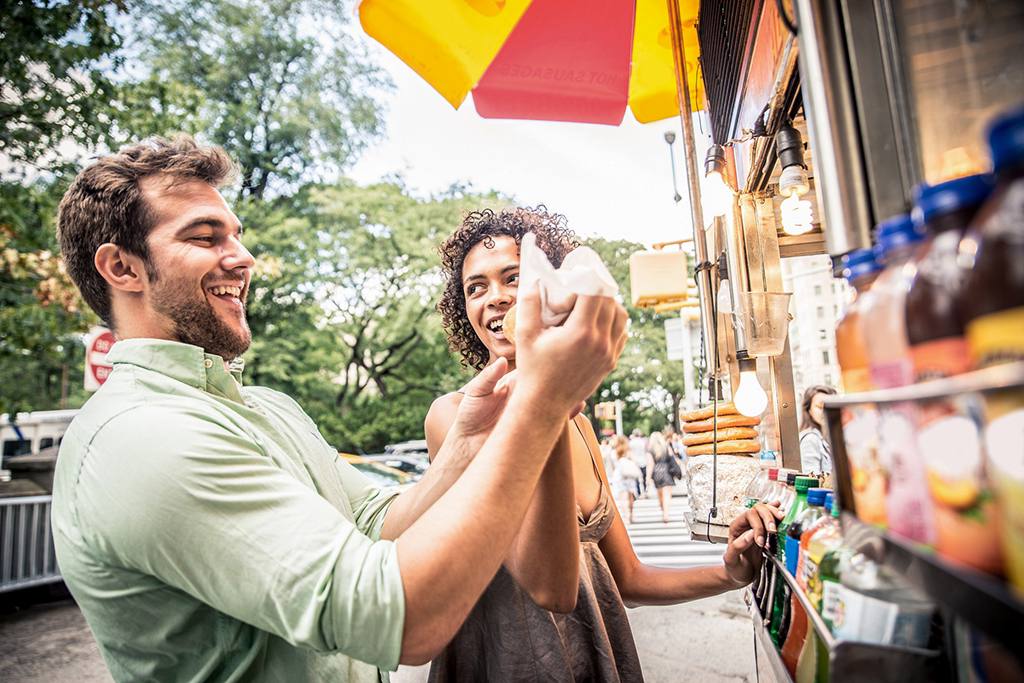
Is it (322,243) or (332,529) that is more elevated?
(322,243)

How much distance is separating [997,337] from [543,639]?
1524 mm

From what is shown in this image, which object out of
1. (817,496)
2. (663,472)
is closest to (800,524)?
(817,496)

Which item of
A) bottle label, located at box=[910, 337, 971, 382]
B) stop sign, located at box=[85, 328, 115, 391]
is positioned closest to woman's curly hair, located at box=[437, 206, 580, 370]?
bottle label, located at box=[910, 337, 971, 382]

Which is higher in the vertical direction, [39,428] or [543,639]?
[39,428]

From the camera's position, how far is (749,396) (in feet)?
8.56

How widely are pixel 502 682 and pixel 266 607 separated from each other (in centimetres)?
96

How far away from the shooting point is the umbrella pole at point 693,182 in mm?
2756

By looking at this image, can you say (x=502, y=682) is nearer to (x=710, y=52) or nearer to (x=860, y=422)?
(x=860, y=422)

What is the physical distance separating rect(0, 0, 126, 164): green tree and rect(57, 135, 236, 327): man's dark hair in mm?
5352

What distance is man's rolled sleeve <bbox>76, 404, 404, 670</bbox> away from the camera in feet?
3.23

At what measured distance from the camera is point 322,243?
14.1m

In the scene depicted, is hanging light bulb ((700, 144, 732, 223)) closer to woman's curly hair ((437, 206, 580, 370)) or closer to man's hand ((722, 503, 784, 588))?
woman's curly hair ((437, 206, 580, 370))

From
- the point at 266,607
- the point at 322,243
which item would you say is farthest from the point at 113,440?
the point at 322,243

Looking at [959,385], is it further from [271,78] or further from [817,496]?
[271,78]
